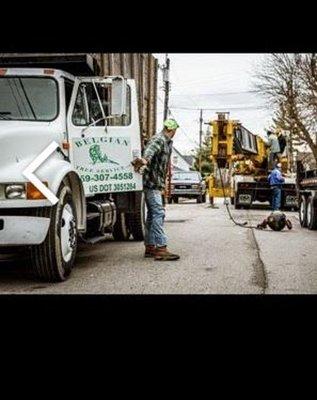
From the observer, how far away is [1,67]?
26.9 feet

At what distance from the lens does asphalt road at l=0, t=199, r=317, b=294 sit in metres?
7.17

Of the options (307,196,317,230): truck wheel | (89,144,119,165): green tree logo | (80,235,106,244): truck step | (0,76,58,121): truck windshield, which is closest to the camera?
(0,76,58,121): truck windshield

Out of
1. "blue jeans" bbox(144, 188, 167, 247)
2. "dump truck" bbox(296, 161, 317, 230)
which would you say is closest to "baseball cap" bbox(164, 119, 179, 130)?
"blue jeans" bbox(144, 188, 167, 247)

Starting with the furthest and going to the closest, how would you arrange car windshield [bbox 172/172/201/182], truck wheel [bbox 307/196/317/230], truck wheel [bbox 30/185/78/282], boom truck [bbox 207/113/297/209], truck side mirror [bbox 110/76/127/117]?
car windshield [bbox 172/172/201/182] < boom truck [bbox 207/113/297/209] < truck wheel [bbox 307/196/317/230] < truck side mirror [bbox 110/76/127/117] < truck wheel [bbox 30/185/78/282]

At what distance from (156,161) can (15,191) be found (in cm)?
274

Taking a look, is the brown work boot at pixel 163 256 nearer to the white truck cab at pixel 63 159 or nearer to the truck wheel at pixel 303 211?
the white truck cab at pixel 63 159

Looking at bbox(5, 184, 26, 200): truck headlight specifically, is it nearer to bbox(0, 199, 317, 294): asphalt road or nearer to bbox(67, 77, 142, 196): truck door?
bbox(0, 199, 317, 294): asphalt road

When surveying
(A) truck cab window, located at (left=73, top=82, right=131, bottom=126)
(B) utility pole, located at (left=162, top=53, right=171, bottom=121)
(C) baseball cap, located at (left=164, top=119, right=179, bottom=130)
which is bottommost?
(C) baseball cap, located at (left=164, top=119, right=179, bottom=130)

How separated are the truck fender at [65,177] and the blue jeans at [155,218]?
1245 millimetres

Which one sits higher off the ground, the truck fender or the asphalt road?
the truck fender

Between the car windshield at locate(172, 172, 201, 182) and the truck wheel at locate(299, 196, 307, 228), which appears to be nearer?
the truck wheel at locate(299, 196, 307, 228)

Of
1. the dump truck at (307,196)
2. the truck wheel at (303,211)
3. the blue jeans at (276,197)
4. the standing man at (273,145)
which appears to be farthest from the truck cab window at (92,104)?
the standing man at (273,145)
